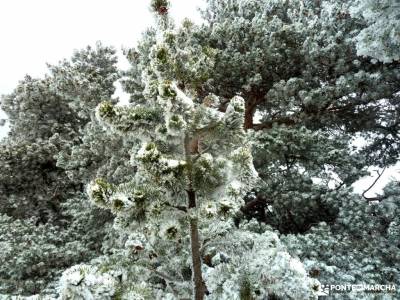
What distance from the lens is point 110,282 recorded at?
396 cm

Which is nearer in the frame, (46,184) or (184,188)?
(184,188)

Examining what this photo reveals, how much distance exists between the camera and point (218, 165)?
14.6 feet

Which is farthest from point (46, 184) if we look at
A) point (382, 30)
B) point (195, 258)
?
point (382, 30)

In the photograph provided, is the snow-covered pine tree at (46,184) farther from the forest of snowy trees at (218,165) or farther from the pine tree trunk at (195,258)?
the pine tree trunk at (195,258)

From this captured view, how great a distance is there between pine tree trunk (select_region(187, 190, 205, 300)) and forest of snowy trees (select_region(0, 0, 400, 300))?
14mm

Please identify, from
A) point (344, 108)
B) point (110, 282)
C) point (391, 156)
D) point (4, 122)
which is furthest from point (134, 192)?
point (4, 122)

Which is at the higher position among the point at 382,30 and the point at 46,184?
the point at 382,30

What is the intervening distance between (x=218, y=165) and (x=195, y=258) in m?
1.07

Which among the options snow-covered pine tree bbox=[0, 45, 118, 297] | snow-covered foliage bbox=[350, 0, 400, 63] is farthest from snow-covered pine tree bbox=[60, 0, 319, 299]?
snow-covered pine tree bbox=[0, 45, 118, 297]

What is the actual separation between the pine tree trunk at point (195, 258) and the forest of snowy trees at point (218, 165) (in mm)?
14

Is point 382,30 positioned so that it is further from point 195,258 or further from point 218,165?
point 195,258

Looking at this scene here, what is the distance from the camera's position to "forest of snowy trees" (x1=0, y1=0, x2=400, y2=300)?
4395mm

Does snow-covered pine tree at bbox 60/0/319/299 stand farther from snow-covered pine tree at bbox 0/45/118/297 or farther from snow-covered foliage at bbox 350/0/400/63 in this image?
snow-covered pine tree at bbox 0/45/118/297

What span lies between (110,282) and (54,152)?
36.5 ft
